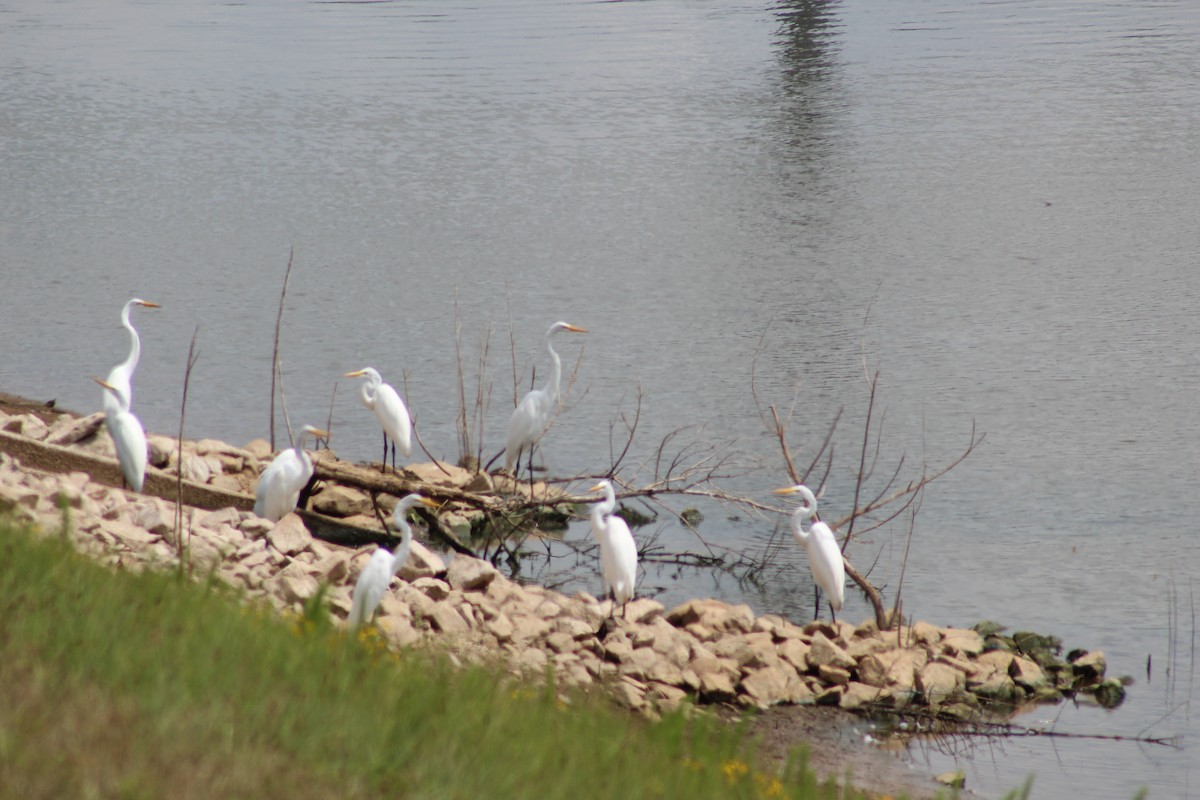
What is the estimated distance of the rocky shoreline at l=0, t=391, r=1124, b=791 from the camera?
21.3 feet

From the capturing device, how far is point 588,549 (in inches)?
374

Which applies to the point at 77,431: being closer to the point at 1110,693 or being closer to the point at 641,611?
the point at 641,611

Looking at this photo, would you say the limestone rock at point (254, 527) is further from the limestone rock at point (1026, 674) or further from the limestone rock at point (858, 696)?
the limestone rock at point (1026, 674)

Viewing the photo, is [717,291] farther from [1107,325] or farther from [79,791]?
[79,791]

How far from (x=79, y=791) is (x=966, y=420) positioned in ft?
30.5

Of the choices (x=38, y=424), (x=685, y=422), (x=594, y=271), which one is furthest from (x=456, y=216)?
(x=38, y=424)

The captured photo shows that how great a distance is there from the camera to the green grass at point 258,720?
131 inches

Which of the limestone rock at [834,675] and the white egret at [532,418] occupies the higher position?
the white egret at [532,418]

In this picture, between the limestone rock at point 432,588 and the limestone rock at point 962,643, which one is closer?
→ the limestone rock at point 432,588

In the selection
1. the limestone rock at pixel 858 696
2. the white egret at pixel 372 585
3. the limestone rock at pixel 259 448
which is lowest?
the limestone rock at pixel 858 696

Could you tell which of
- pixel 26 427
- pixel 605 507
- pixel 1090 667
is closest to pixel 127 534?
pixel 605 507

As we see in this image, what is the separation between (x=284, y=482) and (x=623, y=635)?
7.48ft

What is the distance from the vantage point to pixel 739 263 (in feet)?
54.6

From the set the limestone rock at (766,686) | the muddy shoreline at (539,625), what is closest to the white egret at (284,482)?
the muddy shoreline at (539,625)
